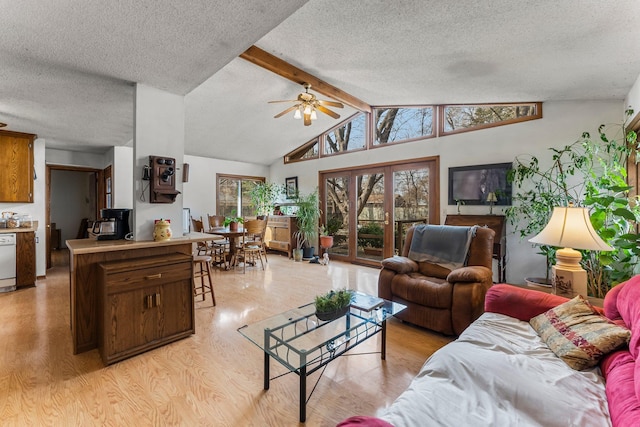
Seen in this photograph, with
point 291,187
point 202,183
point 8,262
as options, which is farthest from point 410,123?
point 8,262

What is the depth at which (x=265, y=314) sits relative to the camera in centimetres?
313

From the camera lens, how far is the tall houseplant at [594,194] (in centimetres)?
241

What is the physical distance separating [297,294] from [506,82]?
3.44 m

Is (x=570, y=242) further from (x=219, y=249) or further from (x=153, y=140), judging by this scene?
(x=219, y=249)

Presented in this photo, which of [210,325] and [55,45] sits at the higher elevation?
[55,45]

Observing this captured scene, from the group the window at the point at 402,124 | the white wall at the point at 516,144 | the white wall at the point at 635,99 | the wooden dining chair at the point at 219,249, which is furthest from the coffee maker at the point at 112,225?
the white wall at the point at 635,99

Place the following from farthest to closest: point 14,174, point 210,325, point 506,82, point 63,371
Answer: point 14,174 → point 506,82 → point 210,325 → point 63,371

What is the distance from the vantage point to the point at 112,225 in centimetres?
265

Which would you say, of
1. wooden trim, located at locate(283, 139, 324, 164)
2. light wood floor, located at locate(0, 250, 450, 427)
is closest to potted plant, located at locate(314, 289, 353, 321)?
light wood floor, located at locate(0, 250, 450, 427)

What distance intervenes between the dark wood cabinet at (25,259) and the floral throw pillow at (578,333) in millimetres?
5816

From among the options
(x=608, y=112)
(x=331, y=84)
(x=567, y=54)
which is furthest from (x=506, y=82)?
(x=331, y=84)

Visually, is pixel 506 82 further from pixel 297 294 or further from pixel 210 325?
pixel 210 325

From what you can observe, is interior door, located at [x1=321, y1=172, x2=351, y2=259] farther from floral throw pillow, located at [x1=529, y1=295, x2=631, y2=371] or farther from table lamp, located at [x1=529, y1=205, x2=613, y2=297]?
floral throw pillow, located at [x1=529, y1=295, x2=631, y2=371]

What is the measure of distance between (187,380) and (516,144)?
4648 mm
